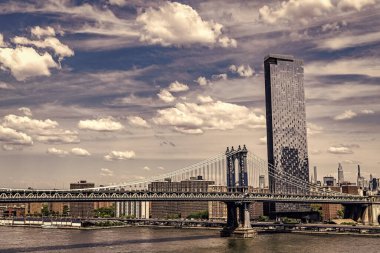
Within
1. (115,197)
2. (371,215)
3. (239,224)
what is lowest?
(239,224)

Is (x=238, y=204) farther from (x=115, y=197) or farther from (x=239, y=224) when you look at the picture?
(x=115, y=197)

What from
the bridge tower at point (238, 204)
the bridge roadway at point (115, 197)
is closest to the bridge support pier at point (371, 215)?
the bridge roadway at point (115, 197)

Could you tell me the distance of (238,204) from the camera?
428 ft

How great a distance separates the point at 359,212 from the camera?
166 m

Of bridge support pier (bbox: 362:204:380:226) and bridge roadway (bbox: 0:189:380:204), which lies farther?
bridge support pier (bbox: 362:204:380:226)

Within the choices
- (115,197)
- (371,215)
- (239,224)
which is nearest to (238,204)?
(239,224)

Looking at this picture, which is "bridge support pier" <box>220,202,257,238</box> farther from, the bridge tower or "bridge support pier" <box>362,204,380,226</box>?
"bridge support pier" <box>362,204,380,226</box>

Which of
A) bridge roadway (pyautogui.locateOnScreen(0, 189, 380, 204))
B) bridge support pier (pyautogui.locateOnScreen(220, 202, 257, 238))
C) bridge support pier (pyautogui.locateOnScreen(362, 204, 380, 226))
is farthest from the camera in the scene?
bridge support pier (pyautogui.locateOnScreen(362, 204, 380, 226))

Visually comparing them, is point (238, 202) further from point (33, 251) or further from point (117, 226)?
point (117, 226)

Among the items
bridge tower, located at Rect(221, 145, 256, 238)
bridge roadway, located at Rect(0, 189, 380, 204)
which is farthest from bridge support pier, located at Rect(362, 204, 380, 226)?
bridge tower, located at Rect(221, 145, 256, 238)

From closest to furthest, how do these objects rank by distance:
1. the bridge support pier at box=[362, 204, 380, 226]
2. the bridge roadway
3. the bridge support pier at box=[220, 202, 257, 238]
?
1. the bridge roadway
2. the bridge support pier at box=[220, 202, 257, 238]
3. the bridge support pier at box=[362, 204, 380, 226]

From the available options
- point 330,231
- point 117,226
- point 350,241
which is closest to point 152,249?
point 350,241

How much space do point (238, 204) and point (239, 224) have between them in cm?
544

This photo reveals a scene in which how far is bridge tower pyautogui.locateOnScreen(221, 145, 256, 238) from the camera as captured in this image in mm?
126625
